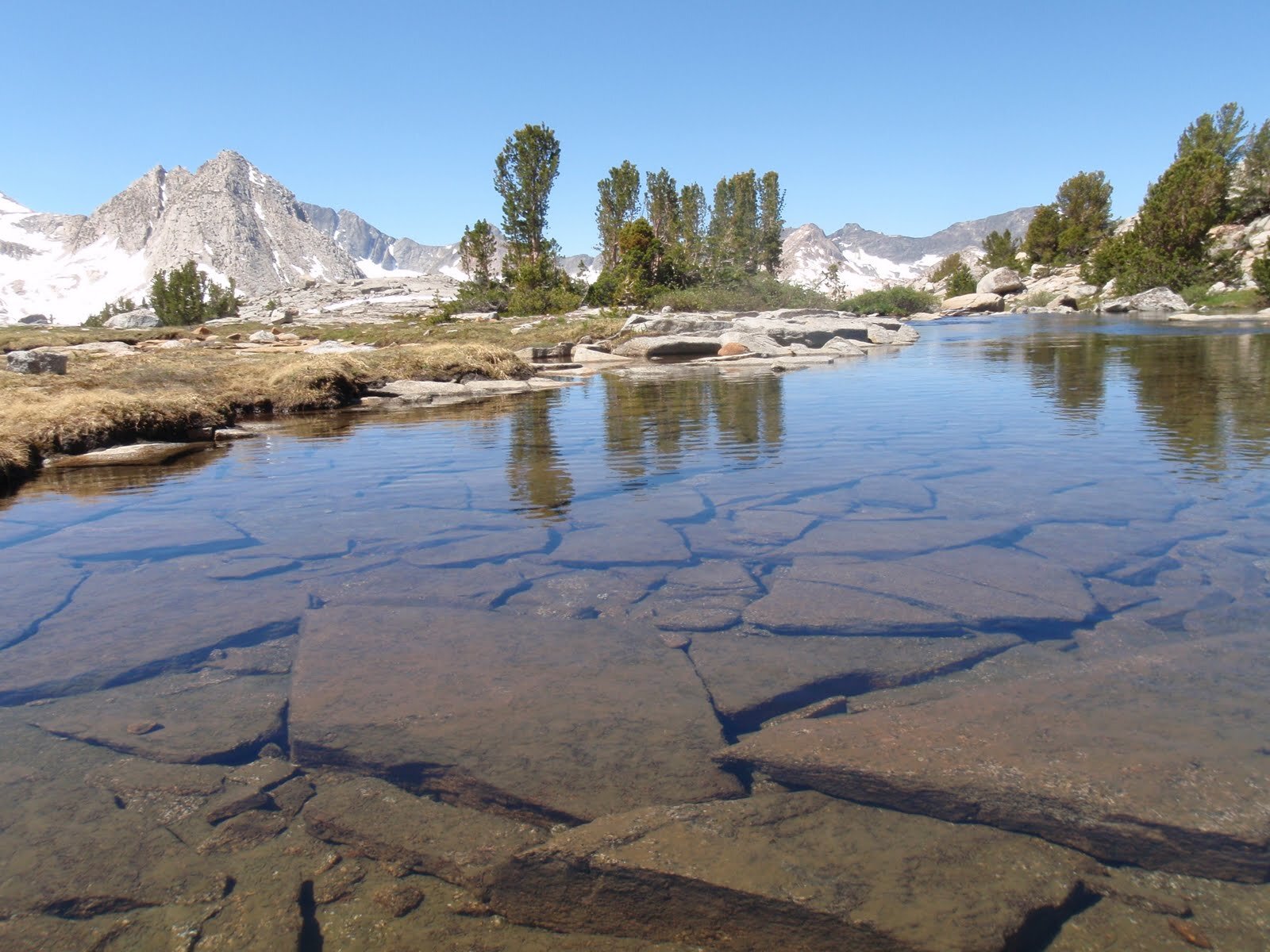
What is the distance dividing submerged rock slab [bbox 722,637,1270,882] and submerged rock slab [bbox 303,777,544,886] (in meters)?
0.66

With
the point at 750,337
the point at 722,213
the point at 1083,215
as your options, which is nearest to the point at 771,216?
the point at 722,213

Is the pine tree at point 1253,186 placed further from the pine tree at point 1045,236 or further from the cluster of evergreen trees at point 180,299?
the cluster of evergreen trees at point 180,299

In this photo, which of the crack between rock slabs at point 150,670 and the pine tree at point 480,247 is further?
the pine tree at point 480,247

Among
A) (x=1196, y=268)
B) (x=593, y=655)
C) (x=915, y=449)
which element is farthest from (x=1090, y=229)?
(x=593, y=655)

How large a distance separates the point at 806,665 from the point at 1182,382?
10612mm

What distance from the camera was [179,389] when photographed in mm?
10945

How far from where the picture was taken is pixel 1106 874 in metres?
1.79

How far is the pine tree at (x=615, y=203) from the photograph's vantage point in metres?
54.6

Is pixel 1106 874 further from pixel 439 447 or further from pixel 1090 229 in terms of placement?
pixel 1090 229

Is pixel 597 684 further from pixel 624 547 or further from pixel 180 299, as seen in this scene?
pixel 180 299

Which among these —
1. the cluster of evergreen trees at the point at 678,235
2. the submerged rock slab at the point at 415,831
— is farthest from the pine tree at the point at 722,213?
the submerged rock slab at the point at 415,831

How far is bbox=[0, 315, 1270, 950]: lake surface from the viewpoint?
1.81 metres

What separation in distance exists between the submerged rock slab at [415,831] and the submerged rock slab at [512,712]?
0.19 ft

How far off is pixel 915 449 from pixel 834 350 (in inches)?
639
